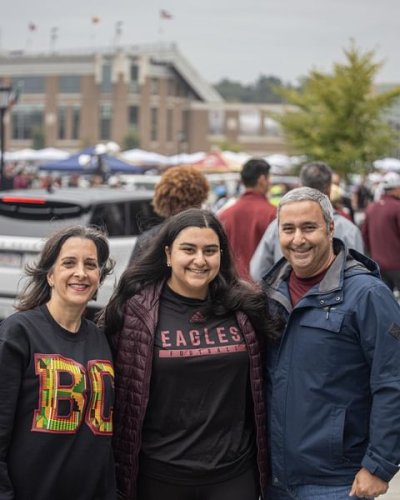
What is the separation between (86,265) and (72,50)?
91.8 metres

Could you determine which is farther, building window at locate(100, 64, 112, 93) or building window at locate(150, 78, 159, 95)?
building window at locate(150, 78, 159, 95)

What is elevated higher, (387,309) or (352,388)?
(387,309)

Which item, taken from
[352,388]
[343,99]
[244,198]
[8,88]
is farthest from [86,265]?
[343,99]

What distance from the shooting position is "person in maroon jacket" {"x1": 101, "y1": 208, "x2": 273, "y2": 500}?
3.45m


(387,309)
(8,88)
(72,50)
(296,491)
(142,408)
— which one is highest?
(72,50)

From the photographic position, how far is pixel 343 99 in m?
26.2

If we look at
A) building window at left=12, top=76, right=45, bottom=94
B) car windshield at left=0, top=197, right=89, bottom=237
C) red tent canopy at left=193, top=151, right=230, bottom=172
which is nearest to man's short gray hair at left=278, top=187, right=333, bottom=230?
car windshield at left=0, top=197, right=89, bottom=237

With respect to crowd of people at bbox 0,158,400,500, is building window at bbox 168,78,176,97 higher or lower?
higher

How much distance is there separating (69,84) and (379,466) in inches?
3449

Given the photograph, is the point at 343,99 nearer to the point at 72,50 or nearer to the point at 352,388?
the point at 352,388

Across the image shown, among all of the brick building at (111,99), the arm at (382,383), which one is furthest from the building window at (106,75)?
the arm at (382,383)

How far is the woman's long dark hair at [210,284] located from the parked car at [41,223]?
490 cm

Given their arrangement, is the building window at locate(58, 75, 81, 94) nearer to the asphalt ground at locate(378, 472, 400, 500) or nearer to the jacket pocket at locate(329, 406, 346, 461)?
the asphalt ground at locate(378, 472, 400, 500)

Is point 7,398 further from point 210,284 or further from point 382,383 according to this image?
point 382,383
